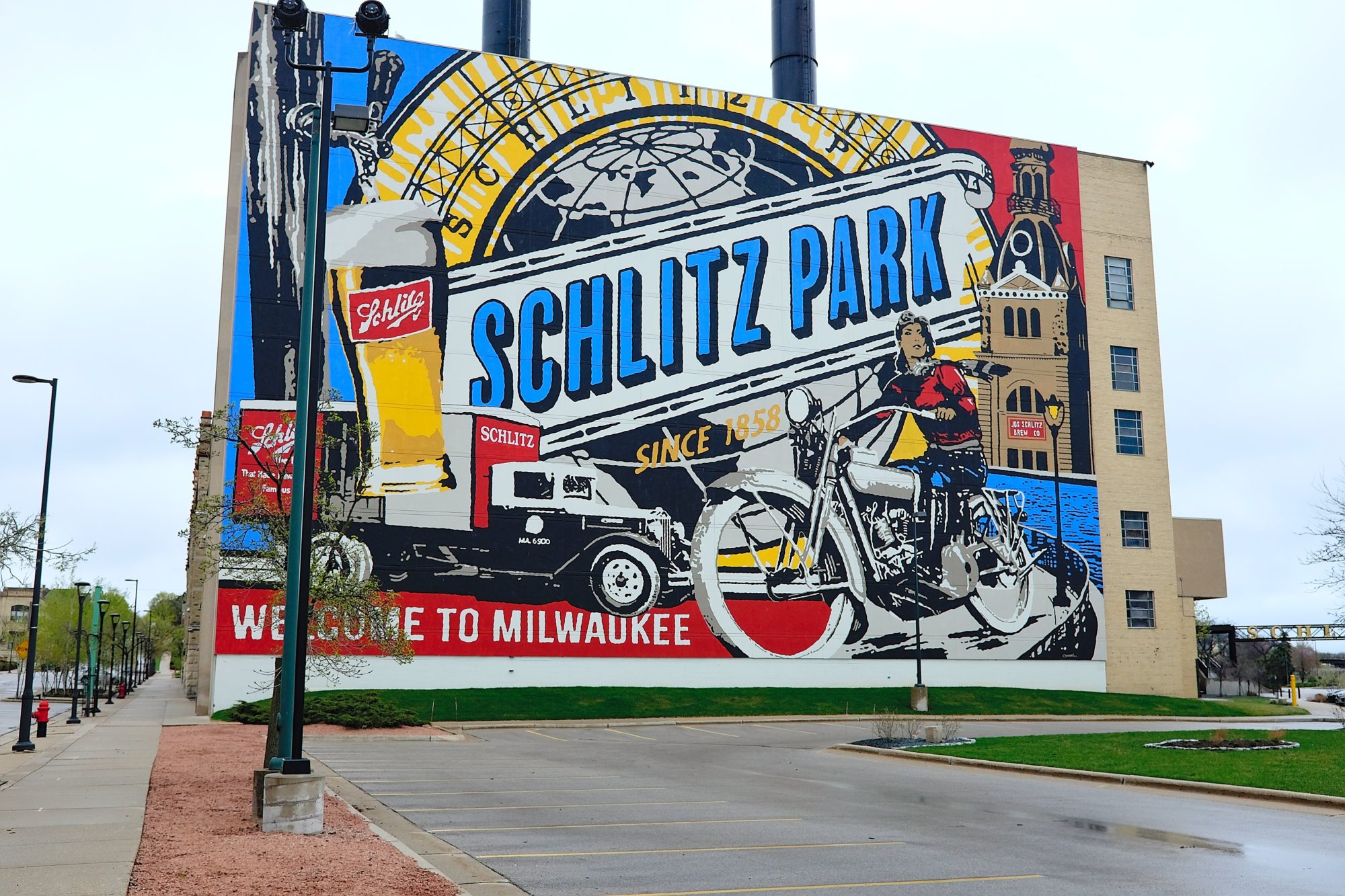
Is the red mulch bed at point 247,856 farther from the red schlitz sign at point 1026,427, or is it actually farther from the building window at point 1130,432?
the building window at point 1130,432

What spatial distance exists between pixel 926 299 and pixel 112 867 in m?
50.6

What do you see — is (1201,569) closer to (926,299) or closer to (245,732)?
(926,299)

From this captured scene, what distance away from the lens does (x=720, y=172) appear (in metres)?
55.1

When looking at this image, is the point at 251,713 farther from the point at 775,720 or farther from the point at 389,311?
the point at 775,720

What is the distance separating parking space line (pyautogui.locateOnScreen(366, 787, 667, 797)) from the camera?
1973 centimetres

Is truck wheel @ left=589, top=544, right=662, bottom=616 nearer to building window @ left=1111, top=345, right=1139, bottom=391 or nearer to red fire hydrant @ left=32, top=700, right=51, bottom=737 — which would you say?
red fire hydrant @ left=32, top=700, right=51, bottom=737

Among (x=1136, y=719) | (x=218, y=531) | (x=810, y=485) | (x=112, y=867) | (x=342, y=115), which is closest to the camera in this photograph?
(x=112, y=867)

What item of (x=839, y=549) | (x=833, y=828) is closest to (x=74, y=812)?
(x=833, y=828)

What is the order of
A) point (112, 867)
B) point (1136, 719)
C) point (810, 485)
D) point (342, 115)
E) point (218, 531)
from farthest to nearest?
point (810, 485) < point (1136, 719) < point (218, 531) < point (342, 115) < point (112, 867)

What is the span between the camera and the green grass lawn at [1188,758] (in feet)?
66.3

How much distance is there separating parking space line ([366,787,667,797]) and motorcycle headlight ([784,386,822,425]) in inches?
1373

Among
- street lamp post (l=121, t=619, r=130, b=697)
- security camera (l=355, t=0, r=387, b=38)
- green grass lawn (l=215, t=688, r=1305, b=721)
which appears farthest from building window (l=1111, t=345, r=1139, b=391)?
street lamp post (l=121, t=619, r=130, b=697)

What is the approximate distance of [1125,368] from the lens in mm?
62312

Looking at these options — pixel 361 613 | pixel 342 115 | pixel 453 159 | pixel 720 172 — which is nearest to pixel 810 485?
pixel 720 172
